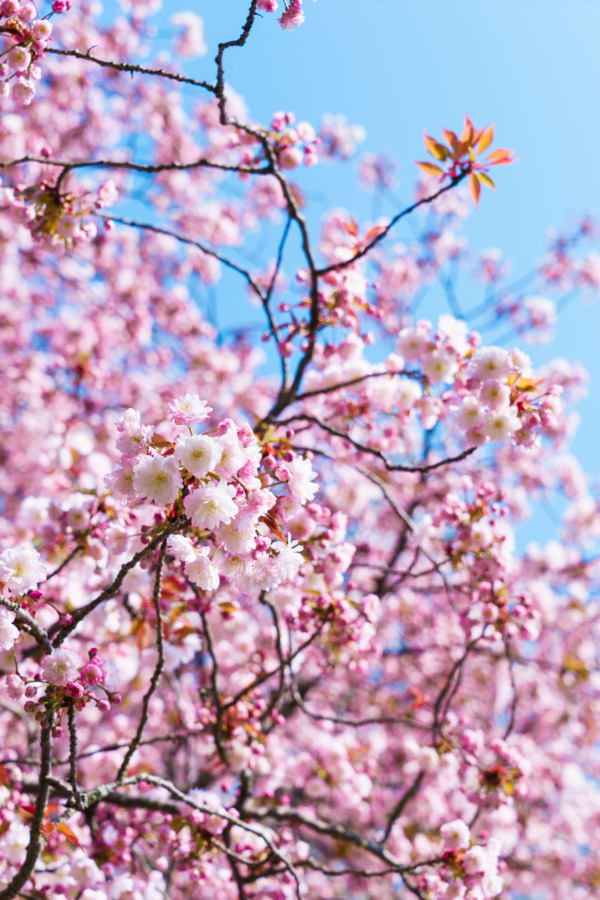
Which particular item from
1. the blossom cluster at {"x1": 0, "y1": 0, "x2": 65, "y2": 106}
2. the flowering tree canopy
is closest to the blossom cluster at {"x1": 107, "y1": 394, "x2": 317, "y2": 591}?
the flowering tree canopy

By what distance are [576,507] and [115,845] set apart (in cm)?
673

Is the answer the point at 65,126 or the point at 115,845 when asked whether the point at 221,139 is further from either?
the point at 115,845

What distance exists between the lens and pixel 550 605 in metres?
6.27

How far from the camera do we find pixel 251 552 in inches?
57.0

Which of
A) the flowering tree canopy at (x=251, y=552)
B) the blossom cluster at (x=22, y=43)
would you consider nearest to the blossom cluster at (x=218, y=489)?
the flowering tree canopy at (x=251, y=552)

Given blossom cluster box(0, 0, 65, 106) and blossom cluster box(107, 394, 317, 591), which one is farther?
blossom cluster box(0, 0, 65, 106)

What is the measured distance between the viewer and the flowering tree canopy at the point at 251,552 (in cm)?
159

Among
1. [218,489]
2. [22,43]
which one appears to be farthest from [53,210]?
[218,489]

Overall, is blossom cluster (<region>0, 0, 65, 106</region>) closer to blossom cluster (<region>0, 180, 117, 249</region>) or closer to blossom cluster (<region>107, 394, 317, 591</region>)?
blossom cluster (<region>0, 180, 117, 249</region>)

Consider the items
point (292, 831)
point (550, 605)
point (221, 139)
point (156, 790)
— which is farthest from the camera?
point (221, 139)

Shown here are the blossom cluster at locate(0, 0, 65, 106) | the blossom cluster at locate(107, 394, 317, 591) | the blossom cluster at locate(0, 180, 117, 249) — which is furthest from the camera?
the blossom cluster at locate(0, 180, 117, 249)

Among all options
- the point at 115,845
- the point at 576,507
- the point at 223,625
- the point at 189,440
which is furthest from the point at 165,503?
the point at 576,507

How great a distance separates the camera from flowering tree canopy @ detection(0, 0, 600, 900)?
5.22 feet

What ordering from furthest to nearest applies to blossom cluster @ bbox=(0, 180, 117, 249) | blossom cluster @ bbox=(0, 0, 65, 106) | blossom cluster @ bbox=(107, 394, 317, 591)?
1. blossom cluster @ bbox=(0, 180, 117, 249)
2. blossom cluster @ bbox=(0, 0, 65, 106)
3. blossom cluster @ bbox=(107, 394, 317, 591)
